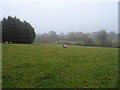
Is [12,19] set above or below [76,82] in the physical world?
above

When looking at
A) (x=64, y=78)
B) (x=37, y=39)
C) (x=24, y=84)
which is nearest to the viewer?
(x=24, y=84)

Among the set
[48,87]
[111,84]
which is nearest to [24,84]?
[48,87]

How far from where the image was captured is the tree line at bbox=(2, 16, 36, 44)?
1788 cm

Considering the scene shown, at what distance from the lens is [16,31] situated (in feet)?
60.2

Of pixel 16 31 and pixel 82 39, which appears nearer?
pixel 16 31

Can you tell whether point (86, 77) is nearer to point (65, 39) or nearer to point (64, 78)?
point (64, 78)

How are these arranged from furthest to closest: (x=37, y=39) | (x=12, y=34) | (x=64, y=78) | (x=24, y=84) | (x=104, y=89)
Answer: (x=37, y=39), (x=12, y=34), (x=64, y=78), (x=24, y=84), (x=104, y=89)

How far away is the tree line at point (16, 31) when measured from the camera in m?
17.9

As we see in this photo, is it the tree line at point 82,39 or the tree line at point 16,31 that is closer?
the tree line at point 16,31

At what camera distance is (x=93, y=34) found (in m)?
28.0

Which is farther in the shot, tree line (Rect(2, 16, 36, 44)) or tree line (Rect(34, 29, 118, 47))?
tree line (Rect(34, 29, 118, 47))

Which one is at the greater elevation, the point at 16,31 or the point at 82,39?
the point at 16,31

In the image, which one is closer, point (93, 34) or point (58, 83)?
point (58, 83)

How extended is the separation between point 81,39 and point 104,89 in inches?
944
